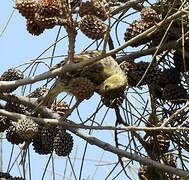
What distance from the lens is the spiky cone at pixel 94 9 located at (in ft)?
5.38

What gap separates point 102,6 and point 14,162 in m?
0.69

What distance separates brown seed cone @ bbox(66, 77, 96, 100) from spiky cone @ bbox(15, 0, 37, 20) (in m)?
0.27

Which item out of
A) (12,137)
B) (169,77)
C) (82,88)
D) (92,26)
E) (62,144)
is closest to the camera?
(92,26)

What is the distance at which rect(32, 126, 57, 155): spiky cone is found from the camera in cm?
186

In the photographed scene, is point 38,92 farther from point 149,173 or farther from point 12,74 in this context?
point 149,173

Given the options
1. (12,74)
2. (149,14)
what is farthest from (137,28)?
(12,74)

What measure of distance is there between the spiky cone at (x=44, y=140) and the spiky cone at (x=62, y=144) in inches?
1.3

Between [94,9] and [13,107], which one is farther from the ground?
[94,9]

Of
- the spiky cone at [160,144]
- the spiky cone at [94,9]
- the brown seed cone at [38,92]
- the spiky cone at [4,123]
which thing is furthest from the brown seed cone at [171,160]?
the spiky cone at [94,9]

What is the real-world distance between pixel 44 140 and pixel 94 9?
0.53 metres

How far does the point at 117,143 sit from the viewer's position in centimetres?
212

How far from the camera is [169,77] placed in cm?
208

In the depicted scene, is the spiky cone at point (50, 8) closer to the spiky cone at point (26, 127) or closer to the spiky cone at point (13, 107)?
the spiky cone at point (26, 127)

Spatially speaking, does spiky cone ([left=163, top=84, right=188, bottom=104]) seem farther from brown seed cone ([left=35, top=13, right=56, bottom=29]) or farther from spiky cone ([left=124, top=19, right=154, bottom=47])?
brown seed cone ([left=35, top=13, right=56, bottom=29])
